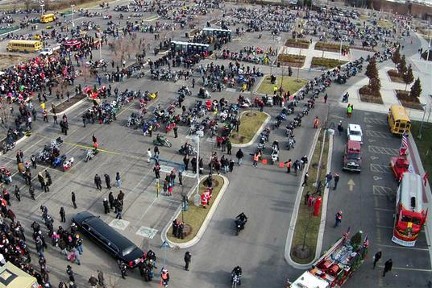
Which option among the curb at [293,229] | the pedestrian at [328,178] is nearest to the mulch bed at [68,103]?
the curb at [293,229]

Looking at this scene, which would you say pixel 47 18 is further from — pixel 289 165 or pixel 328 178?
pixel 328 178

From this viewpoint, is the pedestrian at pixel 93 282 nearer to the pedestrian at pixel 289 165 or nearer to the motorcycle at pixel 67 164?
the motorcycle at pixel 67 164

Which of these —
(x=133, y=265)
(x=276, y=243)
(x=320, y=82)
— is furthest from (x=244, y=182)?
(x=320, y=82)

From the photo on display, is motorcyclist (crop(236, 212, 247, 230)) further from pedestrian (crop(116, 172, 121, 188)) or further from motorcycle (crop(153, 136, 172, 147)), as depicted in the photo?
motorcycle (crop(153, 136, 172, 147))

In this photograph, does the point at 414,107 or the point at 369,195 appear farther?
the point at 414,107

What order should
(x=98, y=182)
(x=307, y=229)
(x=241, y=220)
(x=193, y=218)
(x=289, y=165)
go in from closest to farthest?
(x=241, y=220), (x=307, y=229), (x=193, y=218), (x=98, y=182), (x=289, y=165)

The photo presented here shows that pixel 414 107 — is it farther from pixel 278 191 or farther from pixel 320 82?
pixel 278 191

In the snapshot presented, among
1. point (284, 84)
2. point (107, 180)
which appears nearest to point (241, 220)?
point (107, 180)
